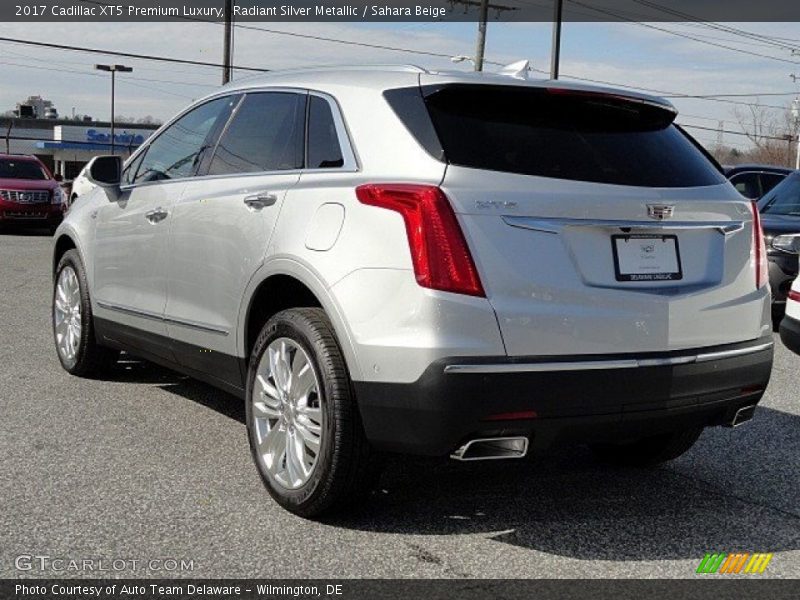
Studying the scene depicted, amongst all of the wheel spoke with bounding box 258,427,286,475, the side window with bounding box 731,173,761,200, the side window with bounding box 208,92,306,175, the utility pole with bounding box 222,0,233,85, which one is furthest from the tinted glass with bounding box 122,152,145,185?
the utility pole with bounding box 222,0,233,85

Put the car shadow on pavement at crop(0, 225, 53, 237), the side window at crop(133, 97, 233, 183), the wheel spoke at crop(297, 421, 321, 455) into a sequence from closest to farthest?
the wheel spoke at crop(297, 421, 321, 455), the side window at crop(133, 97, 233, 183), the car shadow on pavement at crop(0, 225, 53, 237)

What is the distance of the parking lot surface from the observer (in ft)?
12.0

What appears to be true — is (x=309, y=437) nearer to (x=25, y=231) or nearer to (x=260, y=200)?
(x=260, y=200)

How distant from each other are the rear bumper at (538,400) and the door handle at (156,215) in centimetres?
204

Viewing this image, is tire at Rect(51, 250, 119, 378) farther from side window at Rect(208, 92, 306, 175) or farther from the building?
the building

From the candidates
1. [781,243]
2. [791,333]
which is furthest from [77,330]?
[781,243]

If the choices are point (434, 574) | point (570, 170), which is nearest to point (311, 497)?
point (434, 574)

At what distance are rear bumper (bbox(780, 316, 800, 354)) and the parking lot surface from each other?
1.48 feet

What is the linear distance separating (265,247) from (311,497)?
1.07 metres

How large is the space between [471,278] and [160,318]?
7.63 feet

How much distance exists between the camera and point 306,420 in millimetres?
4031

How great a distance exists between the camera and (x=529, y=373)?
356 cm

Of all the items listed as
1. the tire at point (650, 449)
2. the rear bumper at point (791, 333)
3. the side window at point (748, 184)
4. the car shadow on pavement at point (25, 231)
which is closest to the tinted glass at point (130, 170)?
the tire at point (650, 449)

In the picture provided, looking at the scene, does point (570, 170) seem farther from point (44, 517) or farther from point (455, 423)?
point (44, 517)
